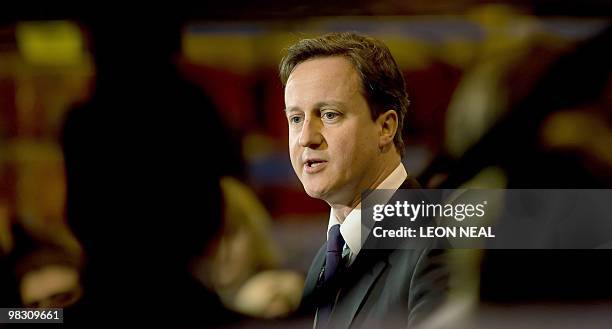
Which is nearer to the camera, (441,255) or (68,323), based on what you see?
(441,255)

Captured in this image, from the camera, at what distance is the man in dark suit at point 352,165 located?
7.70 ft

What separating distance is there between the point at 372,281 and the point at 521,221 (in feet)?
1.75

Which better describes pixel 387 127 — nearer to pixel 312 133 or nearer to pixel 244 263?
pixel 312 133

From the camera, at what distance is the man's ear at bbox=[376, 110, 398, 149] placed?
2395 mm

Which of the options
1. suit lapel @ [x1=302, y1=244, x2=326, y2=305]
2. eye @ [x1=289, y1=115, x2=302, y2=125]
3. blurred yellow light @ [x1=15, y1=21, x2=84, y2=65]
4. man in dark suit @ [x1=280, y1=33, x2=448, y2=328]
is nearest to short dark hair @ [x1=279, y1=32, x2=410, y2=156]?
man in dark suit @ [x1=280, y1=33, x2=448, y2=328]

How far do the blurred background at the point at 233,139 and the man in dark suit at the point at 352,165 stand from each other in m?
0.05

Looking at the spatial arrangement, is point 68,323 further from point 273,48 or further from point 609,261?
point 609,261

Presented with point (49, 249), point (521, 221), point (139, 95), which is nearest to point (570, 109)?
point (521, 221)

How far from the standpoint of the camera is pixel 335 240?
2.44 m

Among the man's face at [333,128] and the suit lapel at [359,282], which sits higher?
the man's face at [333,128]

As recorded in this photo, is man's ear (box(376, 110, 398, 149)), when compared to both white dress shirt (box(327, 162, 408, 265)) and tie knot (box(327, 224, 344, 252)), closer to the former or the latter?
white dress shirt (box(327, 162, 408, 265))

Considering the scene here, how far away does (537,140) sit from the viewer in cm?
245

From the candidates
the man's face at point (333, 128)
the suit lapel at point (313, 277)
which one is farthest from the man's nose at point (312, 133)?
the suit lapel at point (313, 277)

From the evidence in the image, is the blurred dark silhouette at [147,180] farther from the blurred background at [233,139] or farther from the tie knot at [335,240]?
the tie knot at [335,240]
